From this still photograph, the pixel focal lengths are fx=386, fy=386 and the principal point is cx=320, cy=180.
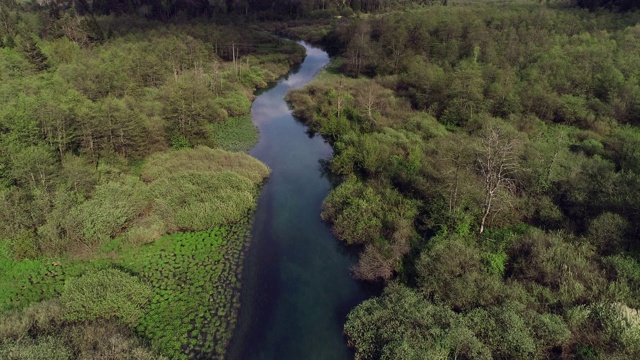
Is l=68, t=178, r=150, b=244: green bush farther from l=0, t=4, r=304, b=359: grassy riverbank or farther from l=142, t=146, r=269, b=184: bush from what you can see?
l=142, t=146, r=269, b=184: bush

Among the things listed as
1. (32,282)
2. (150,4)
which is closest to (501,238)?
(32,282)

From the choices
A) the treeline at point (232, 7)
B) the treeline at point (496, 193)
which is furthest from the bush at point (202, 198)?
the treeline at point (232, 7)

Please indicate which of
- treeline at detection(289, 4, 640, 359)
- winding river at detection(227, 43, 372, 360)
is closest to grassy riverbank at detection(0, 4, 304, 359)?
winding river at detection(227, 43, 372, 360)

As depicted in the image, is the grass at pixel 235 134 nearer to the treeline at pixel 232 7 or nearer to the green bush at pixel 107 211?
the green bush at pixel 107 211

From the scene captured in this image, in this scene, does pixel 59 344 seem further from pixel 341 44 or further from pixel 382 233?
pixel 341 44

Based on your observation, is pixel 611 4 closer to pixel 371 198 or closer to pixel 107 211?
pixel 371 198
